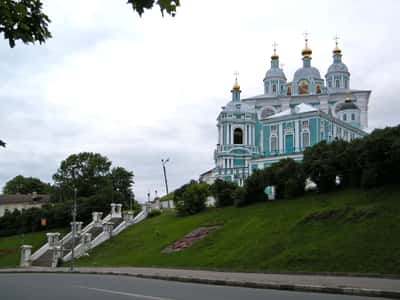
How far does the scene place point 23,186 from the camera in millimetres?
113438

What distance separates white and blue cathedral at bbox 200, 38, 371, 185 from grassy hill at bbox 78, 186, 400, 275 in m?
30.3

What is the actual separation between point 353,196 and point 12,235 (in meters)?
42.4

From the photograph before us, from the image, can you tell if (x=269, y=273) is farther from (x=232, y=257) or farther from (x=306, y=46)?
(x=306, y=46)

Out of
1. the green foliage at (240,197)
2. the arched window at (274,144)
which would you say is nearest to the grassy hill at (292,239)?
the green foliage at (240,197)

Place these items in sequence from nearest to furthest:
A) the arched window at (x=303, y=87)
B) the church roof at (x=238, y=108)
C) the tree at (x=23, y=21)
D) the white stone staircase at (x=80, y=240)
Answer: the tree at (x=23, y=21) < the white stone staircase at (x=80, y=240) < the church roof at (x=238, y=108) < the arched window at (x=303, y=87)

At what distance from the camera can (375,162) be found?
3525 cm

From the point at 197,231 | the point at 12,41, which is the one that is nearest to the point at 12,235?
the point at 197,231

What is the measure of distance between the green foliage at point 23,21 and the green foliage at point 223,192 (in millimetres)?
41151

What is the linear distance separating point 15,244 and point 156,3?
55619 millimetres

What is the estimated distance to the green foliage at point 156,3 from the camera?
22.3ft

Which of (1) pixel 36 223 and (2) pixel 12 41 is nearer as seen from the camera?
(2) pixel 12 41

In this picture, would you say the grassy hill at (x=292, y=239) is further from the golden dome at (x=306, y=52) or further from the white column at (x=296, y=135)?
the golden dome at (x=306, y=52)

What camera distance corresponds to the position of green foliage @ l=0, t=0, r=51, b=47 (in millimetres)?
7875

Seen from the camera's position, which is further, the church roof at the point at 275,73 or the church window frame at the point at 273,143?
the church roof at the point at 275,73
